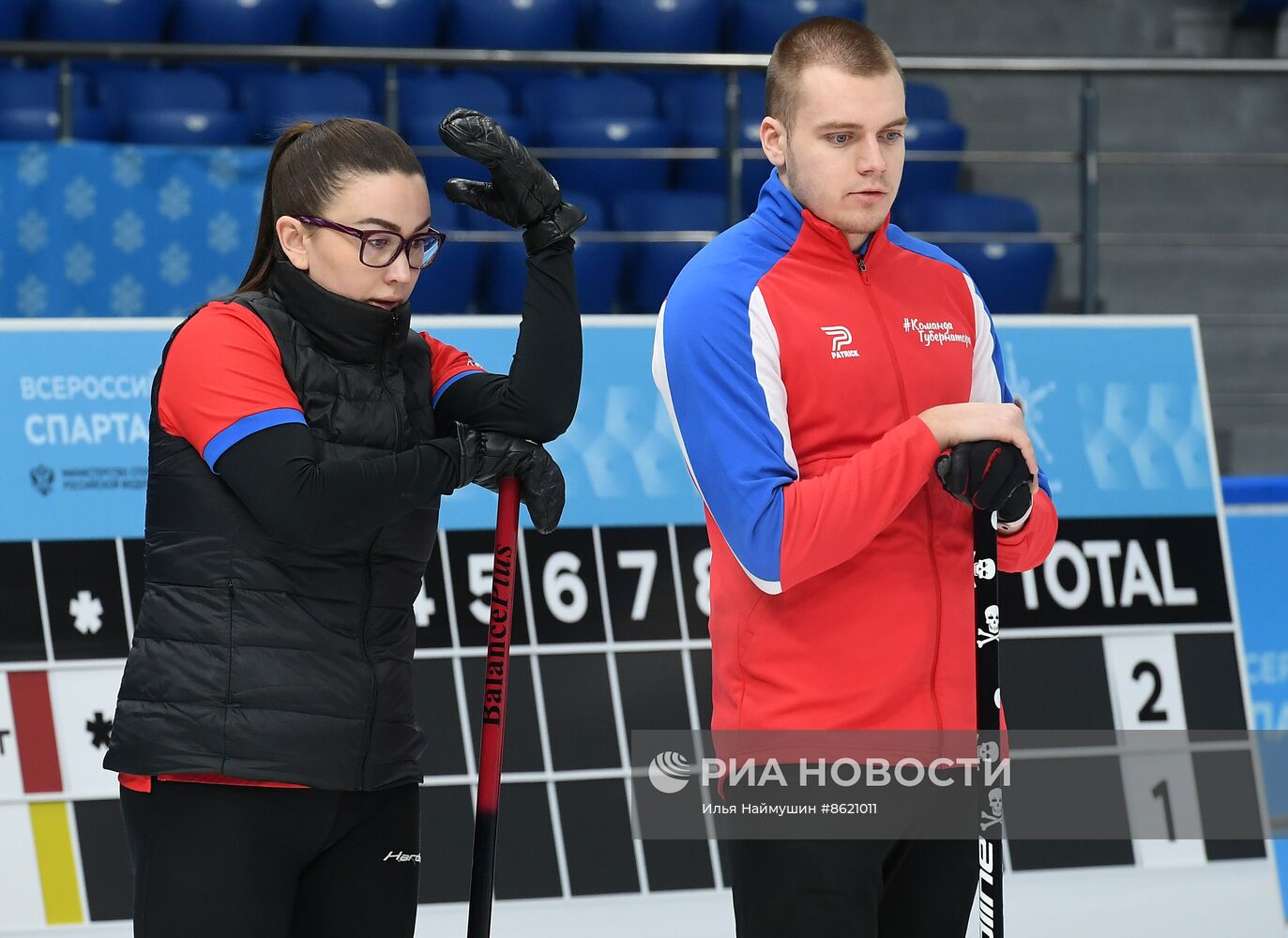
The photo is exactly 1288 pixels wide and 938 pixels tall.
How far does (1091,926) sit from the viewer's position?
9.90ft

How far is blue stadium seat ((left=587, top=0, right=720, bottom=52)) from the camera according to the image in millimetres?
5828

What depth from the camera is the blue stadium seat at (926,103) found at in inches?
227

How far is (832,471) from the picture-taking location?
1601 millimetres

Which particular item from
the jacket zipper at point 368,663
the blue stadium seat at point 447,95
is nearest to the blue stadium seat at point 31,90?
the blue stadium seat at point 447,95

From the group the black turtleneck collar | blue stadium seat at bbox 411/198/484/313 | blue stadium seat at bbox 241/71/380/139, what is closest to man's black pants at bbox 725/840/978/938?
the black turtleneck collar

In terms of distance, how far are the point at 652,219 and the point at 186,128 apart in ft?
5.28

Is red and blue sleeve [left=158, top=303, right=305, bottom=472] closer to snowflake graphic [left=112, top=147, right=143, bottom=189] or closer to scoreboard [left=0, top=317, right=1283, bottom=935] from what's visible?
scoreboard [left=0, top=317, right=1283, bottom=935]

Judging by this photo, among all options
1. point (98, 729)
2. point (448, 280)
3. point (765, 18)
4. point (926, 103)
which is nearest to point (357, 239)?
point (98, 729)

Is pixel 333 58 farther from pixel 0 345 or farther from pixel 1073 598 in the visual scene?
pixel 1073 598

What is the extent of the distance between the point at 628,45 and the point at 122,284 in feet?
9.46

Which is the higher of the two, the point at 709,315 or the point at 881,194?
the point at 881,194

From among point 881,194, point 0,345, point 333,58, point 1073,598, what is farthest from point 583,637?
point 333,58

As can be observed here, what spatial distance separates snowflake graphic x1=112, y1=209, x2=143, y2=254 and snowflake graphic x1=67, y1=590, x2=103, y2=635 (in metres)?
1.00

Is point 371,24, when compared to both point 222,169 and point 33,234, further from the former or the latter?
point 33,234
